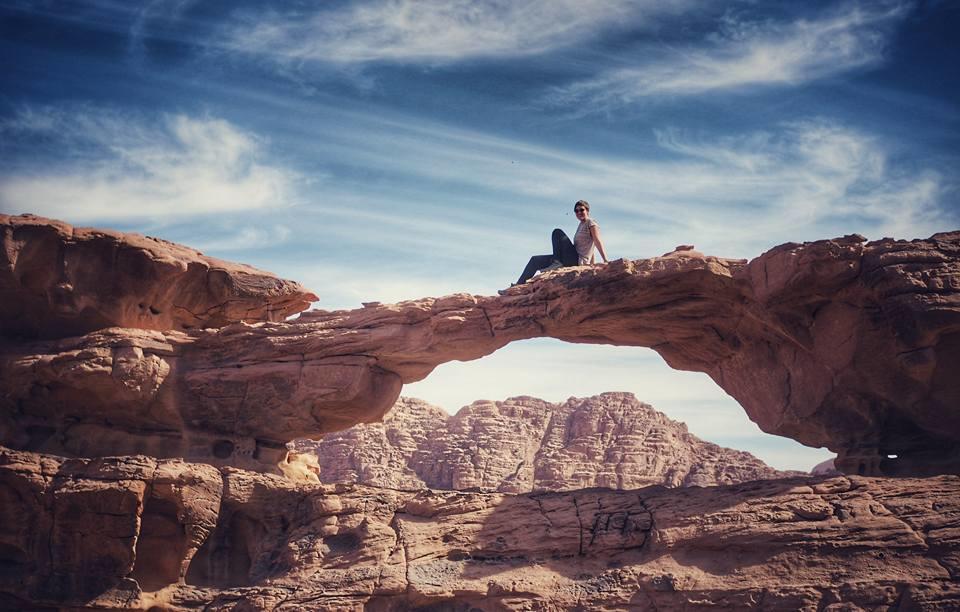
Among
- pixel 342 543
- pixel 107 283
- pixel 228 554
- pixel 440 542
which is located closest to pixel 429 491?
pixel 440 542

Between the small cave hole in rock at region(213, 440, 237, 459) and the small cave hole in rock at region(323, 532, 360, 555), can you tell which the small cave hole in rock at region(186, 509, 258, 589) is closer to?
the small cave hole in rock at region(323, 532, 360, 555)

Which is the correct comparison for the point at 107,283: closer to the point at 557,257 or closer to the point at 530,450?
the point at 557,257

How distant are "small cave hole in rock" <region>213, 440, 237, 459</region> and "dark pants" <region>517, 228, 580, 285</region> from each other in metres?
6.86

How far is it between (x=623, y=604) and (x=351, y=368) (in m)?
7.02

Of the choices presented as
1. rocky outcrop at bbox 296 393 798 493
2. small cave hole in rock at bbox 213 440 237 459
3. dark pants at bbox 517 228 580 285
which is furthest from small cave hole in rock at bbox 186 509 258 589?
rocky outcrop at bbox 296 393 798 493

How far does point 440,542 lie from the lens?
1880 cm

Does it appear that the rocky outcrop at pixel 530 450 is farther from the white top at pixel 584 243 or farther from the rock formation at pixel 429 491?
the white top at pixel 584 243

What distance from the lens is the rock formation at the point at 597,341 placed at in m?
17.5

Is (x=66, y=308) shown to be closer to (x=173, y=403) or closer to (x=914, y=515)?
(x=173, y=403)

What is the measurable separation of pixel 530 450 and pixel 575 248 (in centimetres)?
3519

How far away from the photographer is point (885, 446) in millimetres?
18797

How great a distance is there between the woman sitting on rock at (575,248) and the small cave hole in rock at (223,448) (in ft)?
21.3

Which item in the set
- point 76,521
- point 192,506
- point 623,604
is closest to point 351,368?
point 192,506

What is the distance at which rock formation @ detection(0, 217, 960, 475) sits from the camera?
57.3 ft
